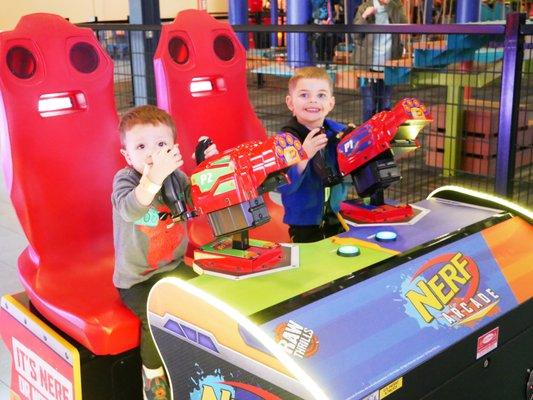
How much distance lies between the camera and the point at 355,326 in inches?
61.9

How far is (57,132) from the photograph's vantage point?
2.27 m

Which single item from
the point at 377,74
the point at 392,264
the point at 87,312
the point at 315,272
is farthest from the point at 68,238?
the point at 377,74

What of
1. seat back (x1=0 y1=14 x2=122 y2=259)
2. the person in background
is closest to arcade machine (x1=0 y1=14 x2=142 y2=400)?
seat back (x1=0 y1=14 x2=122 y2=259)

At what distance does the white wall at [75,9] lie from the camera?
507 inches

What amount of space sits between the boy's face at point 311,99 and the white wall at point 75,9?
10.6 meters

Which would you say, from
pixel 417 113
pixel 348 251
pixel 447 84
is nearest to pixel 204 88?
pixel 417 113

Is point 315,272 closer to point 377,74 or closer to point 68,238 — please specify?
point 68,238

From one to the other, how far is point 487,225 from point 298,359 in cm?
88

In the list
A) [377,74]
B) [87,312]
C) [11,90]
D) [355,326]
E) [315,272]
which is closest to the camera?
[355,326]

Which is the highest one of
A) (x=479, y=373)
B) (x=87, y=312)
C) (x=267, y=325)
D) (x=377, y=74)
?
(x=377, y=74)

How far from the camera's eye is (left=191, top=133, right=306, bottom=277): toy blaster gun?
1.65 m

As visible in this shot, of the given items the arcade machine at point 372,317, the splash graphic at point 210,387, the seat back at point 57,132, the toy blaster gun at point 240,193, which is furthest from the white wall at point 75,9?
the splash graphic at point 210,387

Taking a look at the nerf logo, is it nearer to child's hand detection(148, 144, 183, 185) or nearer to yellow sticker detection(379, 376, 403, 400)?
yellow sticker detection(379, 376, 403, 400)

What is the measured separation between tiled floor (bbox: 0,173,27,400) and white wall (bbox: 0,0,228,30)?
8653 millimetres
